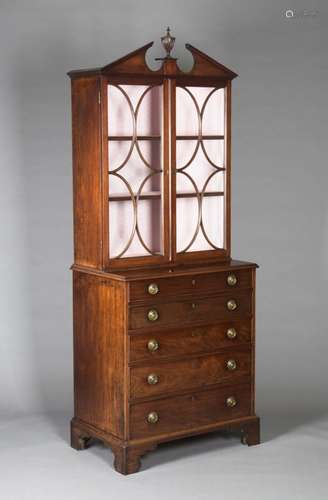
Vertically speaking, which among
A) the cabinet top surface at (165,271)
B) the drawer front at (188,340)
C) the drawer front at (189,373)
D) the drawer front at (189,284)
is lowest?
the drawer front at (189,373)

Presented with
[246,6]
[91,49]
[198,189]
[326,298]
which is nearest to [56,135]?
[91,49]

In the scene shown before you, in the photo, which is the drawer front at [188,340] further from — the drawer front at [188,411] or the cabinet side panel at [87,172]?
the cabinet side panel at [87,172]

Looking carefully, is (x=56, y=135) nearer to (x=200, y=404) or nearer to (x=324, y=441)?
(x=200, y=404)

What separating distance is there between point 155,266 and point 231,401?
2.51ft

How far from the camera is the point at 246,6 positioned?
5.79 meters

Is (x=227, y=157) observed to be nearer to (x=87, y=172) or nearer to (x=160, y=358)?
(x=87, y=172)

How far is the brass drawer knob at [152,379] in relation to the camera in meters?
4.53

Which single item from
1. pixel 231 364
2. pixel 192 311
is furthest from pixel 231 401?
pixel 192 311

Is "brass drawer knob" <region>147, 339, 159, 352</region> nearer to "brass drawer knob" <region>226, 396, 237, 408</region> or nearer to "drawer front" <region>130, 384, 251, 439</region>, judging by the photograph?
"drawer front" <region>130, 384, 251, 439</region>

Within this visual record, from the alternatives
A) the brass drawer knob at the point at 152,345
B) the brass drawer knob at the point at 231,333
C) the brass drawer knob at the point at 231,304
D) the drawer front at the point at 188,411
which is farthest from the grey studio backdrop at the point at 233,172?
the brass drawer knob at the point at 152,345

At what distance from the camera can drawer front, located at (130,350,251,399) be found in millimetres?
4520

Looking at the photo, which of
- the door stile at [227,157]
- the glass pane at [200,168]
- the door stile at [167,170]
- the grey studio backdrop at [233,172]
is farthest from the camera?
the grey studio backdrop at [233,172]

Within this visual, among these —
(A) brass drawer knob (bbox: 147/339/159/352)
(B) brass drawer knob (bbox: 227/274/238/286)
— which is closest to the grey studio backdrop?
(B) brass drawer knob (bbox: 227/274/238/286)

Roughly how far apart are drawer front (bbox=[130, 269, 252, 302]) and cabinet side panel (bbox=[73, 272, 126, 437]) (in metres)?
0.10
